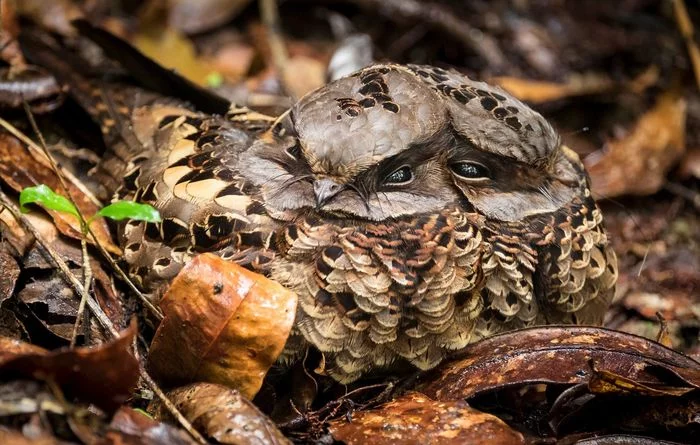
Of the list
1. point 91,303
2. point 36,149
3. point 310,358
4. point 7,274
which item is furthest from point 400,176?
point 36,149

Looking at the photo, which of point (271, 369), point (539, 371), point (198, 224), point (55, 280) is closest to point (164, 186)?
point (198, 224)

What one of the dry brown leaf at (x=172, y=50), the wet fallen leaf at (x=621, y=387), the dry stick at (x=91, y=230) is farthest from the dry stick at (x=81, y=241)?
the wet fallen leaf at (x=621, y=387)

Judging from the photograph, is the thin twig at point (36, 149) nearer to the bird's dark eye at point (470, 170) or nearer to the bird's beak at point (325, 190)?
the bird's beak at point (325, 190)

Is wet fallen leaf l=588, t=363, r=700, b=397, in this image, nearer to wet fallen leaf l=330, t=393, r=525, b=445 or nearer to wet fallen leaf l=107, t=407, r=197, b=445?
wet fallen leaf l=330, t=393, r=525, b=445

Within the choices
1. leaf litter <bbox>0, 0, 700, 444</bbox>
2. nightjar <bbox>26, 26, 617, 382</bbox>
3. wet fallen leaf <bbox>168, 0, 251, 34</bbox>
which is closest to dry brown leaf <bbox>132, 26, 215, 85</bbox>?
leaf litter <bbox>0, 0, 700, 444</bbox>

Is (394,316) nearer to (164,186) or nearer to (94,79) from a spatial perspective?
(164,186)

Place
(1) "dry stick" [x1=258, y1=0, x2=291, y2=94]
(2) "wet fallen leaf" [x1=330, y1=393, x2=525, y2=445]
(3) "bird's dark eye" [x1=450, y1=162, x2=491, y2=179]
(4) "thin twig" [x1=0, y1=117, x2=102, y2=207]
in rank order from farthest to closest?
1. (1) "dry stick" [x1=258, y1=0, x2=291, y2=94]
2. (4) "thin twig" [x1=0, y1=117, x2=102, y2=207]
3. (3) "bird's dark eye" [x1=450, y1=162, x2=491, y2=179]
4. (2) "wet fallen leaf" [x1=330, y1=393, x2=525, y2=445]
